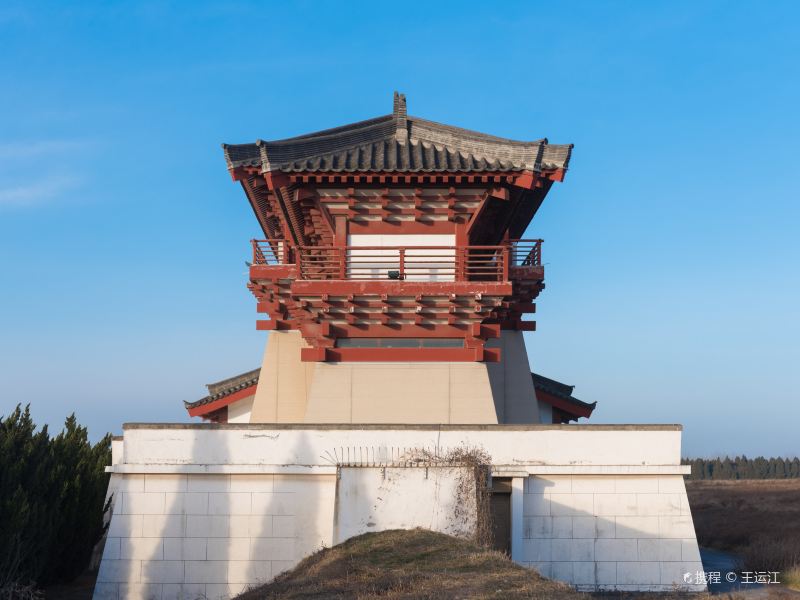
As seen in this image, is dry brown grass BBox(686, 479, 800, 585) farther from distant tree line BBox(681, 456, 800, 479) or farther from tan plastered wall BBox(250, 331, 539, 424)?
distant tree line BBox(681, 456, 800, 479)

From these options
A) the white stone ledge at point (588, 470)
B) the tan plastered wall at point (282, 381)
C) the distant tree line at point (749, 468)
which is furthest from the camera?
the distant tree line at point (749, 468)

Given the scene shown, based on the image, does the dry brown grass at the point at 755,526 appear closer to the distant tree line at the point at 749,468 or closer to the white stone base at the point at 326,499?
the white stone base at the point at 326,499

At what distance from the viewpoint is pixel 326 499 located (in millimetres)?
20797

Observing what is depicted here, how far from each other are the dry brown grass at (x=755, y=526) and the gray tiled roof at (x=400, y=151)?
438 inches

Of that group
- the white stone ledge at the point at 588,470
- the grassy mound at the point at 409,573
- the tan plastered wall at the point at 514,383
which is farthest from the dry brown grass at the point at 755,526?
the grassy mound at the point at 409,573

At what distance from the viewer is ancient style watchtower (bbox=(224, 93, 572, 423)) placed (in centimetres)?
2361

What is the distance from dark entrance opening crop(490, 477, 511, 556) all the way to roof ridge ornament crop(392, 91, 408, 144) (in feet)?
32.7

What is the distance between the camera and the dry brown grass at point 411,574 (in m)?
14.4

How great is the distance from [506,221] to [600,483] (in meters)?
8.77

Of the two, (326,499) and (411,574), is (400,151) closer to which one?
(326,499)

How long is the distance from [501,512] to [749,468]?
9425 cm

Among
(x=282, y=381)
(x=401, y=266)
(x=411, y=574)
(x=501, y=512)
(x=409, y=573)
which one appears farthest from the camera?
(x=282, y=381)

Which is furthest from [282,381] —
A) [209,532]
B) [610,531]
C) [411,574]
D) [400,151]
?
[411,574]

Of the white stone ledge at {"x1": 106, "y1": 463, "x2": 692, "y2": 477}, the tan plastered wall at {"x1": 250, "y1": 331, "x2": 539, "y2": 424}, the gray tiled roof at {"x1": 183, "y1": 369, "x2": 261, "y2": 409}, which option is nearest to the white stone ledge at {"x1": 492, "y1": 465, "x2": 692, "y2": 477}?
the white stone ledge at {"x1": 106, "y1": 463, "x2": 692, "y2": 477}
